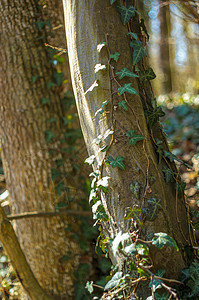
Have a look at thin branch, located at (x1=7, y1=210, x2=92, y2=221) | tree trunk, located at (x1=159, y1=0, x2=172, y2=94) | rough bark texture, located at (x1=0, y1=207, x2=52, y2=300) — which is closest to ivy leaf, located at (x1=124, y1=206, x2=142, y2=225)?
rough bark texture, located at (x1=0, y1=207, x2=52, y2=300)

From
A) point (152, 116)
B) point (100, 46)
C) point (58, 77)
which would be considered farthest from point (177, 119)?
point (100, 46)

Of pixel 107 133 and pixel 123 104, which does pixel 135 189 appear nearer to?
pixel 107 133

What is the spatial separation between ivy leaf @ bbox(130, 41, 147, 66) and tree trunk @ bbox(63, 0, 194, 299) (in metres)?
0.03

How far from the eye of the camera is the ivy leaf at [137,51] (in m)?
1.75

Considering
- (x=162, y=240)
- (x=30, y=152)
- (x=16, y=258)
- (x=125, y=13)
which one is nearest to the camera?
(x=162, y=240)

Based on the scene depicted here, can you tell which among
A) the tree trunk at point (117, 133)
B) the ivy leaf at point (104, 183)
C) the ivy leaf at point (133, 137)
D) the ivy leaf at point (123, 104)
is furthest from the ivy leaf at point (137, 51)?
the ivy leaf at point (104, 183)

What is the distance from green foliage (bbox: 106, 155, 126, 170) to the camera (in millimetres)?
1646

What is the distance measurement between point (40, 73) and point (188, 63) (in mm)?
11467

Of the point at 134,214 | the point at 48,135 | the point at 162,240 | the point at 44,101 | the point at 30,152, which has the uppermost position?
the point at 44,101

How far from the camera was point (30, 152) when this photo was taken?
2957 millimetres

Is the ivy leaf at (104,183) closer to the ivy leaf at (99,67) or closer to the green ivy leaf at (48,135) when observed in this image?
the ivy leaf at (99,67)

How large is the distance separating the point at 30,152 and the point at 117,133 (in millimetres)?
1512

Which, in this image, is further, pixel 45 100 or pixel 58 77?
pixel 58 77

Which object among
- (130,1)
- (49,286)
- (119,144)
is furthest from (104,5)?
(49,286)
